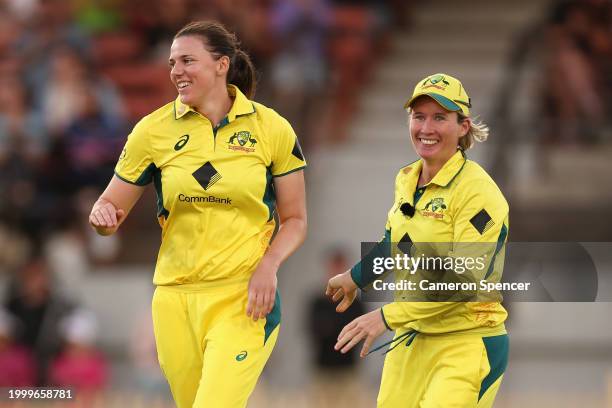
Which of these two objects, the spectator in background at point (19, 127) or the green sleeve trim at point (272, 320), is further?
the spectator in background at point (19, 127)

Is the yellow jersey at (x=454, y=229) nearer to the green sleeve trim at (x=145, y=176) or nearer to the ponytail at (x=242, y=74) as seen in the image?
the ponytail at (x=242, y=74)

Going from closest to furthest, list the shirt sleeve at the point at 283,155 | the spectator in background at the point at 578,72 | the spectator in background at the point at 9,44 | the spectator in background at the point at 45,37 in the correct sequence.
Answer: the shirt sleeve at the point at 283,155, the spectator in background at the point at 578,72, the spectator in background at the point at 45,37, the spectator in background at the point at 9,44

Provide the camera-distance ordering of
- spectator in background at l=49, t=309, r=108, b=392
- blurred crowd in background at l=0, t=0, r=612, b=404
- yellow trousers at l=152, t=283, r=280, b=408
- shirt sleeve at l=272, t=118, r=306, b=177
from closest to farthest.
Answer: yellow trousers at l=152, t=283, r=280, b=408 → shirt sleeve at l=272, t=118, r=306, b=177 → spectator in background at l=49, t=309, r=108, b=392 → blurred crowd in background at l=0, t=0, r=612, b=404

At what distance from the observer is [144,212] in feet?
43.4

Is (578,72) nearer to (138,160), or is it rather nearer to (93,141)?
(93,141)

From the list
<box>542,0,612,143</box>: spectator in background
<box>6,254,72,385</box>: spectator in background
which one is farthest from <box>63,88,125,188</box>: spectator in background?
<box>542,0,612,143</box>: spectator in background

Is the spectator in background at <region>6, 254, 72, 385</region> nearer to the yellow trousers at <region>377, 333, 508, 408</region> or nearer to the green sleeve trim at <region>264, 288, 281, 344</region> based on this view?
the green sleeve trim at <region>264, 288, 281, 344</region>

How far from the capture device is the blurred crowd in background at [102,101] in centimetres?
1178

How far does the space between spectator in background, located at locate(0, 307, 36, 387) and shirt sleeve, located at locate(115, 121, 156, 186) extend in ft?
18.0

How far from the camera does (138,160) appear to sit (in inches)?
241

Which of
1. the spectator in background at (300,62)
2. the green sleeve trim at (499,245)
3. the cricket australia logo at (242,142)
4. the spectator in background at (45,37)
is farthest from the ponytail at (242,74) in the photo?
the spectator in background at (45,37)

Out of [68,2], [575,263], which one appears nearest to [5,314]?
[68,2]

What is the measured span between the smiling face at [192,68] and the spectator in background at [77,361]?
561 cm

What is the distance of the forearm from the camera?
6035mm
